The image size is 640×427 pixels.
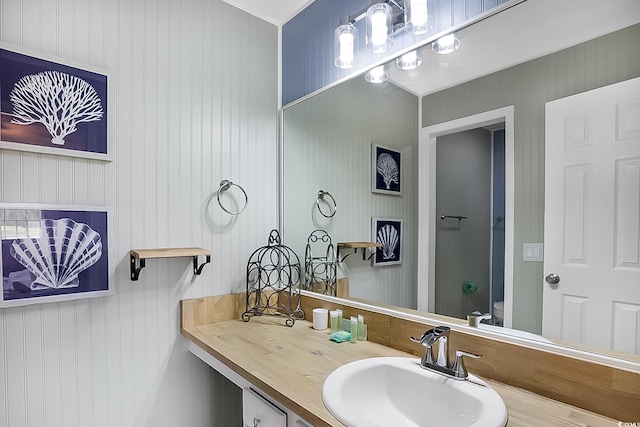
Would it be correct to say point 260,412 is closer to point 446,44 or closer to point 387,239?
point 387,239

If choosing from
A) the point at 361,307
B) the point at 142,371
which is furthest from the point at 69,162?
the point at 361,307

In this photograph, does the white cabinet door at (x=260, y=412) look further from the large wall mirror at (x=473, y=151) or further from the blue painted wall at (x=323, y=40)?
the blue painted wall at (x=323, y=40)

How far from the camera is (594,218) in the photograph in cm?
93

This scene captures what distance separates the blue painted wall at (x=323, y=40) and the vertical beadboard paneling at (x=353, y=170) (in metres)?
0.08

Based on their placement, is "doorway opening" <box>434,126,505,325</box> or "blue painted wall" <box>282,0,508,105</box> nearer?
"doorway opening" <box>434,126,505,325</box>

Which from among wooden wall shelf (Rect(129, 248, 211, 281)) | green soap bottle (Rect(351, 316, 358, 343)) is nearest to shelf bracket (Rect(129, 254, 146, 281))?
wooden wall shelf (Rect(129, 248, 211, 281))

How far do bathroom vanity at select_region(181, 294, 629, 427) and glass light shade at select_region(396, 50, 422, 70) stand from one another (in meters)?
1.02

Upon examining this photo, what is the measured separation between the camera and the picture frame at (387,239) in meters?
1.46

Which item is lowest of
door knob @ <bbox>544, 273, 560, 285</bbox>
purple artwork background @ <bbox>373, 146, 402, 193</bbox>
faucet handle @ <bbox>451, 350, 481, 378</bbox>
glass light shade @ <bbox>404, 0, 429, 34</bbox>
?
faucet handle @ <bbox>451, 350, 481, 378</bbox>

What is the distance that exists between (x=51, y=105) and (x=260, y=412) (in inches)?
52.3

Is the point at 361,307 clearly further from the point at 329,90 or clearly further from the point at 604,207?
the point at 329,90

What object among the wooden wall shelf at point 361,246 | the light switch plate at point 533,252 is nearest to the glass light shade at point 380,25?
the wooden wall shelf at point 361,246

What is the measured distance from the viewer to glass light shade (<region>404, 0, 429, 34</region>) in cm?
131

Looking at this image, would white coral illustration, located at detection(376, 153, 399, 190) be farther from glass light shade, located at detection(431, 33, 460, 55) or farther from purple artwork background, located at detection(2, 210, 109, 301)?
purple artwork background, located at detection(2, 210, 109, 301)
